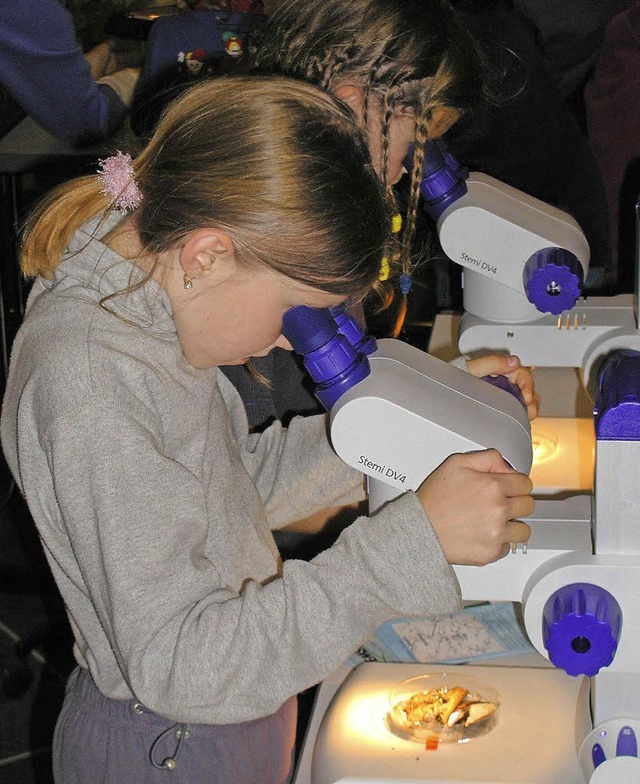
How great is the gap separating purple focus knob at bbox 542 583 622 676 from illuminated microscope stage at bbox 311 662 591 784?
13 centimetres

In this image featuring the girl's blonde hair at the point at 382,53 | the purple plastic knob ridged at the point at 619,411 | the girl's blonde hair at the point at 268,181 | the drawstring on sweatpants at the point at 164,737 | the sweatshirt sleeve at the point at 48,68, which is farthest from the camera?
the sweatshirt sleeve at the point at 48,68

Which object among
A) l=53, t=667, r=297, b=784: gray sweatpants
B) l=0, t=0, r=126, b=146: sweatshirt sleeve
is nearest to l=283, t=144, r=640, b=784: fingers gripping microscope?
l=53, t=667, r=297, b=784: gray sweatpants

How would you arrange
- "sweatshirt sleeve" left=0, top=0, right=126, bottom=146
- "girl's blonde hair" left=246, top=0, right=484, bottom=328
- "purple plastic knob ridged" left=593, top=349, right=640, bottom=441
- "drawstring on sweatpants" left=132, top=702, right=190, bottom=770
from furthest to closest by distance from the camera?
1. "sweatshirt sleeve" left=0, top=0, right=126, bottom=146
2. "girl's blonde hair" left=246, top=0, right=484, bottom=328
3. "drawstring on sweatpants" left=132, top=702, right=190, bottom=770
4. "purple plastic knob ridged" left=593, top=349, right=640, bottom=441

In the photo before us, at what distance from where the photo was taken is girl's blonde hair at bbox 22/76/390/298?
0.79m

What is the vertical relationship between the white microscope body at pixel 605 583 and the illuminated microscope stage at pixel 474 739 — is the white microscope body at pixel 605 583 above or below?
above

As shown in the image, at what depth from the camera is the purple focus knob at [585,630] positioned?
697 millimetres

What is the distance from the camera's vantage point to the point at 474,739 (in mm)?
849

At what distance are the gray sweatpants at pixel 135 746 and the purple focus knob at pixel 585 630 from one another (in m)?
0.34

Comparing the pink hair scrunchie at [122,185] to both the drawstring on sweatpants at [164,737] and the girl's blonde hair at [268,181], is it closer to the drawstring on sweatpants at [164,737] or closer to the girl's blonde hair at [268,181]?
the girl's blonde hair at [268,181]

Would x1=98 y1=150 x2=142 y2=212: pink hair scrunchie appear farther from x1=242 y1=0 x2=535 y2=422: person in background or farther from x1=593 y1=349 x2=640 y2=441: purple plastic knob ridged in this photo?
x1=593 y1=349 x2=640 y2=441: purple plastic knob ridged

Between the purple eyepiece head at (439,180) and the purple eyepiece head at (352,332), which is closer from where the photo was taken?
Result: the purple eyepiece head at (352,332)

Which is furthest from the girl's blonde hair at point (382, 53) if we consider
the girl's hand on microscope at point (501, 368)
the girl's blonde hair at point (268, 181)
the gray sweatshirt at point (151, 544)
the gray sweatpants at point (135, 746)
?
the gray sweatpants at point (135, 746)

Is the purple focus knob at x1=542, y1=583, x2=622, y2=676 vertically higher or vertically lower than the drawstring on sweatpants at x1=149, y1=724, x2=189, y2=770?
higher

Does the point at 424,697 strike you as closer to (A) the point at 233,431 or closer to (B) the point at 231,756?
(B) the point at 231,756
